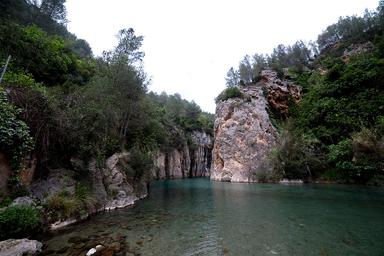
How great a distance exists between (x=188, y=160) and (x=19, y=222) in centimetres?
5231

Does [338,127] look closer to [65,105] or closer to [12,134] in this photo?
[65,105]

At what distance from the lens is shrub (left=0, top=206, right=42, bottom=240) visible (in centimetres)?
691

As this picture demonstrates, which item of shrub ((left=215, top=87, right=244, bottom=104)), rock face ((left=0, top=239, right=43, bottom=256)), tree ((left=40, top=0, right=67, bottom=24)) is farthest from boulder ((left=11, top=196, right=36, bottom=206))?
shrub ((left=215, top=87, right=244, bottom=104))

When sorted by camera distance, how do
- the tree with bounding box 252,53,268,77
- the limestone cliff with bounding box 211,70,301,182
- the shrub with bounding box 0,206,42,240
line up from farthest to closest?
1. the tree with bounding box 252,53,268,77
2. the limestone cliff with bounding box 211,70,301,182
3. the shrub with bounding box 0,206,42,240

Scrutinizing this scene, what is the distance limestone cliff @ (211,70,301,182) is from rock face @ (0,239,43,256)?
101 ft

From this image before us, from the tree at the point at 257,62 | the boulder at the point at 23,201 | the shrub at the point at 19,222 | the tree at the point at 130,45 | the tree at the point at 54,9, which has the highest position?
the tree at the point at 257,62

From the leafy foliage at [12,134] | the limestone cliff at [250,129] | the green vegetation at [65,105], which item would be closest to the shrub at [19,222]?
the green vegetation at [65,105]

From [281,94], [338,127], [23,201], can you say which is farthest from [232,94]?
[23,201]

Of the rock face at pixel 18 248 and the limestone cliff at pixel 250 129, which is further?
the limestone cliff at pixel 250 129

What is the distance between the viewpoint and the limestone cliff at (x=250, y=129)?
120 ft

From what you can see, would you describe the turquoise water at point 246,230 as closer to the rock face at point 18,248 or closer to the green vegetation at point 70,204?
the rock face at point 18,248

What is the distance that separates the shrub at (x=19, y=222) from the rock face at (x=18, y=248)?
0.70 metres

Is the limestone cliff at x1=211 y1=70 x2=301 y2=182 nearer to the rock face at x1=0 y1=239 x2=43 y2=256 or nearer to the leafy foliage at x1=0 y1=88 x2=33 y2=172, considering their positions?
the leafy foliage at x1=0 y1=88 x2=33 y2=172

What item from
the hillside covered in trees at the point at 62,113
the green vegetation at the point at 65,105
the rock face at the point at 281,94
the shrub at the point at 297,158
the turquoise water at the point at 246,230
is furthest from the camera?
the rock face at the point at 281,94
